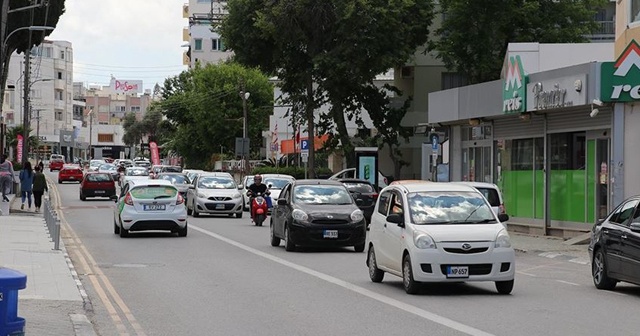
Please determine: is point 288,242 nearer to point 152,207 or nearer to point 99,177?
point 152,207

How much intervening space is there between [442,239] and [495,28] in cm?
3998

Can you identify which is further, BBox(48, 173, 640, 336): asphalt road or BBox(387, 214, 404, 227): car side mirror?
BBox(387, 214, 404, 227): car side mirror

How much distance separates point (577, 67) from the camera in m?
→ 30.6

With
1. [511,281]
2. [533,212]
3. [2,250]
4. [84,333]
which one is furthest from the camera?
[533,212]

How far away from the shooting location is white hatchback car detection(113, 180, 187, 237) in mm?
30516

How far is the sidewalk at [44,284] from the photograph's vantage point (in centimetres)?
1312

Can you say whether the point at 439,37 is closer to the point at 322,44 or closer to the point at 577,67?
the point at 322,44

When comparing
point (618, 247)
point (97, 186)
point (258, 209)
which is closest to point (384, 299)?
point (618, 247)

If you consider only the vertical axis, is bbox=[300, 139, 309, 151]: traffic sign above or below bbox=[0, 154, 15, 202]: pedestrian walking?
above

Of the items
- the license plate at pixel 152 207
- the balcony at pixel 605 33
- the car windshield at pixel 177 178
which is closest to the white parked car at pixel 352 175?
the car windshield at pixel 177 178

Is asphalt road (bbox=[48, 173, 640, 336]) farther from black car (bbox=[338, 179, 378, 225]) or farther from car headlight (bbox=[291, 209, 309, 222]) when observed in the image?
black car (bbox=[338, 179, 378, 225])

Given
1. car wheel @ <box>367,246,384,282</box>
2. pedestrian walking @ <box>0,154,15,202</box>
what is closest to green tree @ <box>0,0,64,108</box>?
pedestrian walking @ <box>0,154,15,202</box>

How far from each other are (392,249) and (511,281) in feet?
6.49

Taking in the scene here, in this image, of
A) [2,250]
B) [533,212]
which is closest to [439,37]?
[533,212]
